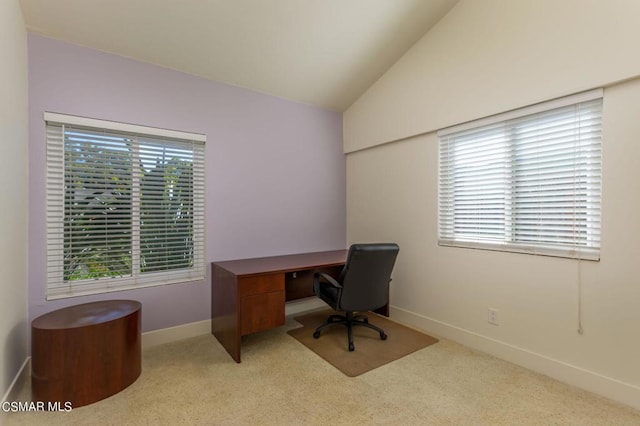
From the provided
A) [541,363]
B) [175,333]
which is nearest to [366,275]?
[541,363]

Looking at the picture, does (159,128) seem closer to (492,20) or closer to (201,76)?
(201,76)

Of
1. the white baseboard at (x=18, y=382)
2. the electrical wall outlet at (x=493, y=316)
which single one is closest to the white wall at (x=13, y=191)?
the white baseboard at (x=18, y=382)

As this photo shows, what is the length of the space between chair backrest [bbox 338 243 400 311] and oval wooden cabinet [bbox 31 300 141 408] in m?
1.65

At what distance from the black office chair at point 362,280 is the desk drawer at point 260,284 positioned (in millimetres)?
380

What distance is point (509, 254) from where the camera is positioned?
2.45m

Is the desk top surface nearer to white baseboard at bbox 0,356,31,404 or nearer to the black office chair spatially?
the black office chair

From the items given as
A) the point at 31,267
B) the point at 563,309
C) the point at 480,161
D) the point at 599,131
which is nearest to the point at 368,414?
the point at 563,309

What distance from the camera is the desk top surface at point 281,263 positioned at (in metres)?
2.65

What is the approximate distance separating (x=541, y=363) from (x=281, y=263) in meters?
2.28

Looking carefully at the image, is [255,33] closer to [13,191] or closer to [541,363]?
[13,191]

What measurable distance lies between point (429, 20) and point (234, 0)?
1783 millimetres

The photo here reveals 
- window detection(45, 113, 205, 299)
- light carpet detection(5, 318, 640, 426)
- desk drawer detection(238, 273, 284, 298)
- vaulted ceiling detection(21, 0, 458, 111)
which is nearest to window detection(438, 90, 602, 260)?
light carpet detection(5, 318, 640, 426)

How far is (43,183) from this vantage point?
7.39ft

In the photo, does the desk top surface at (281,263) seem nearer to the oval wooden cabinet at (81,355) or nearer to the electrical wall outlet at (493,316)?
the oval wooden cabinet at (81,355)
